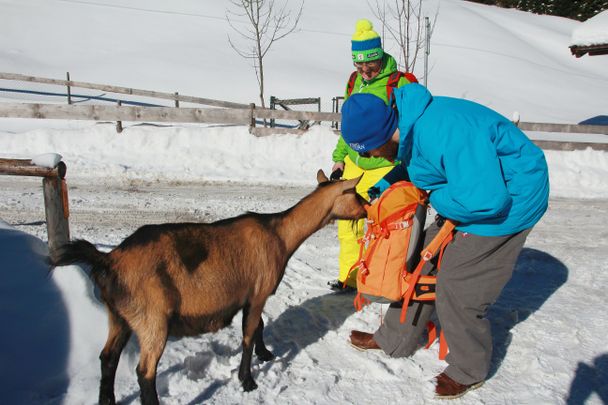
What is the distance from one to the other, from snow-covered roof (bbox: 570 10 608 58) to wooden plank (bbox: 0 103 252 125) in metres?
10.2

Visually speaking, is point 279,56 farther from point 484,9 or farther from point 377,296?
point 377,296

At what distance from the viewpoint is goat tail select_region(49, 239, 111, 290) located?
292cm

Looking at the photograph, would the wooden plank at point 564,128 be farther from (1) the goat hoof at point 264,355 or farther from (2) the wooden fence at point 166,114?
(1) the goat hoof at point 264,355

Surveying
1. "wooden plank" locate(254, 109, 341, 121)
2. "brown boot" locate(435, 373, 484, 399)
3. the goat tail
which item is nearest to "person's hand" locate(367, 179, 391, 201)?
"brown boot" locate(435, 373, 484, 399)

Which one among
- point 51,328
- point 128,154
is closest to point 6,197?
point 128,154

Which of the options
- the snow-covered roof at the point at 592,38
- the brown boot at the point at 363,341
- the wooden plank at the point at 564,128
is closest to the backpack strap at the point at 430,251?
the brown boot at the point at 363,341

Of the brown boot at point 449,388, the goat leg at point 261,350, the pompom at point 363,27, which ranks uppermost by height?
the pompom at point 363,27

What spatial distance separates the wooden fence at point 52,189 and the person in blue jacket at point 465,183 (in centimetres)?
250

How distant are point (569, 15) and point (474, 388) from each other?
59.1 meters

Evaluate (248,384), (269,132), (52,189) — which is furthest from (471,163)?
(269,132)

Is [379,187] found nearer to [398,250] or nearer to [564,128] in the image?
[398,250]

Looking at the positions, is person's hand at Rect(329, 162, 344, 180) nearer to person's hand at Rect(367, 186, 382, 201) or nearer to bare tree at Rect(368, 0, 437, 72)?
person's hand at Rect(367, 186, 382, 201)

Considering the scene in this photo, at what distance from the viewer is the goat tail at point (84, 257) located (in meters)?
2.92

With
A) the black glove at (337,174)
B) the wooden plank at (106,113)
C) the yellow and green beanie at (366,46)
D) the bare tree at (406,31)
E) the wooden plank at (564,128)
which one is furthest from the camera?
the wooden plank at (564,128)
